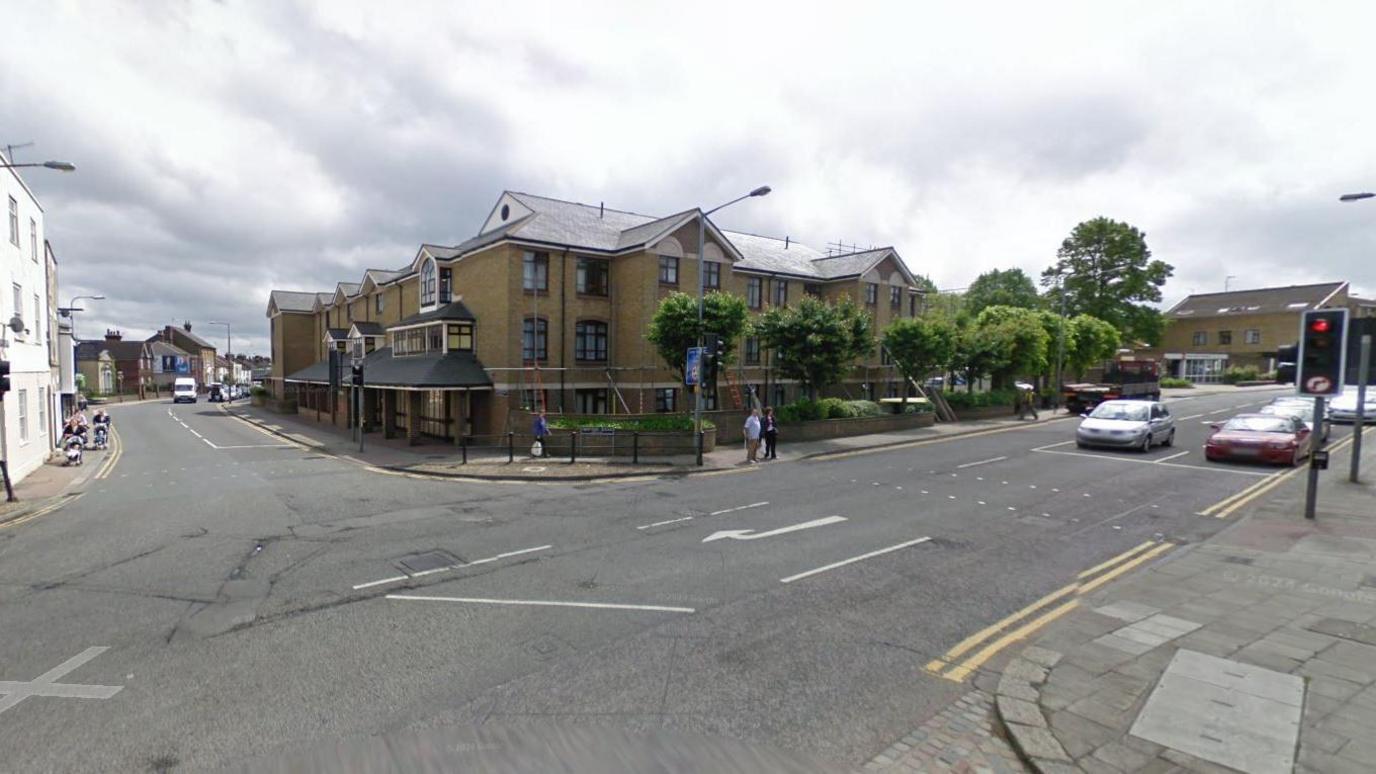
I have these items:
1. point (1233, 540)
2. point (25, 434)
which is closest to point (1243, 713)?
point (1233, 540)

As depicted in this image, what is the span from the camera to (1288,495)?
47.6 ft

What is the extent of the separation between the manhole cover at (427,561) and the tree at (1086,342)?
46.8 m

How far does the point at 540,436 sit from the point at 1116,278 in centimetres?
6135

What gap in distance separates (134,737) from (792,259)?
3722 cm

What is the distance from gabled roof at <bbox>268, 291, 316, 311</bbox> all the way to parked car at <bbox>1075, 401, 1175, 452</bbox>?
5235 cm

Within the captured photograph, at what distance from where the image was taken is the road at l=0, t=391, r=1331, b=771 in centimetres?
522

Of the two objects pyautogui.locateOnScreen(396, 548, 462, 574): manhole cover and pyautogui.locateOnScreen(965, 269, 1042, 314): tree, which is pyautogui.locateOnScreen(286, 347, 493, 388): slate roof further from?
pyautogui.locateOnScreen(965, 269, 1042, 314): tree

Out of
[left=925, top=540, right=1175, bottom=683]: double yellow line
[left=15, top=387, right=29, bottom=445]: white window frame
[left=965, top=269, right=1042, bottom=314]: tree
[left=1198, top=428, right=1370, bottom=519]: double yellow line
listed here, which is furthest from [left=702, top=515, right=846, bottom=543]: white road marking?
[left=965, top=269, right=1042, bottom=314]: tree

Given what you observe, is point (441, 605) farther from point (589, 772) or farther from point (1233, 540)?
point (1233, 540)

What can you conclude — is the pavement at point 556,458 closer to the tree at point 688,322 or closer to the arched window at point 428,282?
the tree at point 688,322

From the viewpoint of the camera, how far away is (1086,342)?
158ft

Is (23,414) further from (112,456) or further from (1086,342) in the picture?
(1086,342)

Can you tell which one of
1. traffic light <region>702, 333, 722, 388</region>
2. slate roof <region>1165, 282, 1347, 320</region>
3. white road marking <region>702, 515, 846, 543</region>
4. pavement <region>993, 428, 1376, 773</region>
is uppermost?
slate roof <region>1165, 282, 1347, 320</region>

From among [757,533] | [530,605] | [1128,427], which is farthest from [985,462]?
[530,605]
